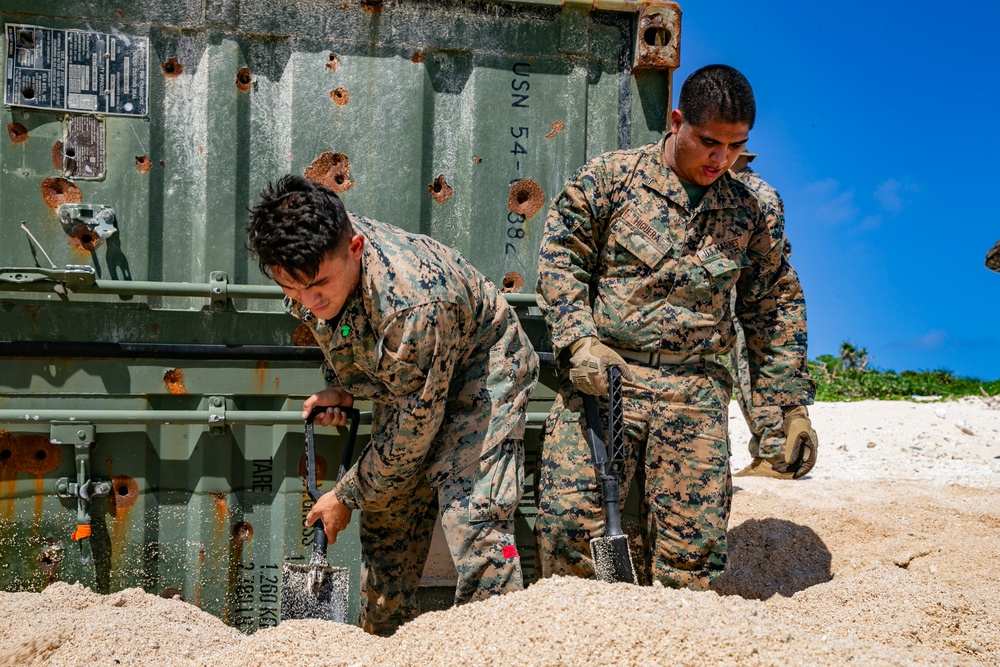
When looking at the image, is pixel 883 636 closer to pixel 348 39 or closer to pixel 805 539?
pixel 805 539

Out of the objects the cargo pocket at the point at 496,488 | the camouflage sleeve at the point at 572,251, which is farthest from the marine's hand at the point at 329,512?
the camouflage sleeve at the point at 572,251

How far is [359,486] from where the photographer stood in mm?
2529

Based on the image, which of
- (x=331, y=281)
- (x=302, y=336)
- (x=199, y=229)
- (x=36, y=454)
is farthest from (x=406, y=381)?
(x=36, y=454)

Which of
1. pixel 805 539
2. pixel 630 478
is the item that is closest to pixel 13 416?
pixel 630 478

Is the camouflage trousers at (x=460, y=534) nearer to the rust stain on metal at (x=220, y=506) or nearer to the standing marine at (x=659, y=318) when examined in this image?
the standing marine at (x=659, y=318)

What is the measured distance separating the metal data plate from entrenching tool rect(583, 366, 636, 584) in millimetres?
1850

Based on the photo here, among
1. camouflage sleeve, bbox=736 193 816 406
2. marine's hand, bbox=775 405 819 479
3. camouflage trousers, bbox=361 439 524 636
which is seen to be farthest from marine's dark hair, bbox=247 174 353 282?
marine's hand, bbox=775 405 819 479

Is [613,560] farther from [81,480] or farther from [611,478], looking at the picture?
[81,480]

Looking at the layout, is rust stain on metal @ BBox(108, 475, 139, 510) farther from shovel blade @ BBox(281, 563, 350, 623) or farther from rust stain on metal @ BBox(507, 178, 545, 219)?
rust stain on metal @ BBox(507, 178, 545, 219)

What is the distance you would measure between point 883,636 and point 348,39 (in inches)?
100

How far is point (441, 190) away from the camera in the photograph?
316 centimetres

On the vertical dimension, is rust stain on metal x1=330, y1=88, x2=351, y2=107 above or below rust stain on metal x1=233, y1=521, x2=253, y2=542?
above

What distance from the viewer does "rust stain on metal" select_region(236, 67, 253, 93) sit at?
3.04 meters

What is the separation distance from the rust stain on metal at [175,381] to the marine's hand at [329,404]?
1.64ft
